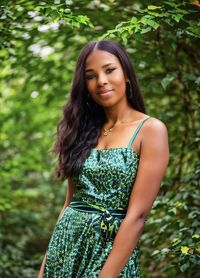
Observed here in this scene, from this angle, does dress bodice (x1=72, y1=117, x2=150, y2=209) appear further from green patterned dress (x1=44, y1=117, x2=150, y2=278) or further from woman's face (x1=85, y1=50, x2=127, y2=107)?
woman's face (x1=85, y1=50, x2=127, y2=107)

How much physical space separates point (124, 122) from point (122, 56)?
11.7 inches

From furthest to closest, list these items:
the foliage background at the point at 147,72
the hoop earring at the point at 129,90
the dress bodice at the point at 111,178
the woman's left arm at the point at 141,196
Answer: the foliage background at the point at 147,72
the hoop earring at the point at 129,90
the dress bodice at the point at 111,178
the woman's left arm at the point at 141,196

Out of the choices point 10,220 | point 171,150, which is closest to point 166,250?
point 171,150

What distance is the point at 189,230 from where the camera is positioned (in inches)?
113

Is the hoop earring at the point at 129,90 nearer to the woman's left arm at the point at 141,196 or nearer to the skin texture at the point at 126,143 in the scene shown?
the skin texture at the point at 126,143

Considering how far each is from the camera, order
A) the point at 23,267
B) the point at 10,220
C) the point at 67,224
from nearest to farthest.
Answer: the point at 67,224 → the point at 23,267 → the point at 10,220

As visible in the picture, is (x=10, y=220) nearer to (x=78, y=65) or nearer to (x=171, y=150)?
(x=171, y=150)

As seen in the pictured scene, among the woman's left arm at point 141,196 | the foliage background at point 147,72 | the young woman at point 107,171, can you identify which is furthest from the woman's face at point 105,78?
the woman's left arm at point 141,196

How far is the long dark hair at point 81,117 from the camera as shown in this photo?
2.61 meters

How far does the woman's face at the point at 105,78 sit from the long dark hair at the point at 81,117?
0.11 ft

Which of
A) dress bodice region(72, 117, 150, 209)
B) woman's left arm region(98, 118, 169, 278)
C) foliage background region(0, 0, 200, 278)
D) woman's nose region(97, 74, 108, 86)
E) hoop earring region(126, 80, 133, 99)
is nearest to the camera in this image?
woman's left arm region(98, 118, 169, 278)

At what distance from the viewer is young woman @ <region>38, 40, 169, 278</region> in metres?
2.35

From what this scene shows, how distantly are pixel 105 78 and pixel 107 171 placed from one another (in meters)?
0.41

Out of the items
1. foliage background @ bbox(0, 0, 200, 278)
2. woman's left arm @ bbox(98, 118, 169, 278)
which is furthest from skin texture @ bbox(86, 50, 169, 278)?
foliage background @ bbox(0, 0, 200, 278)
